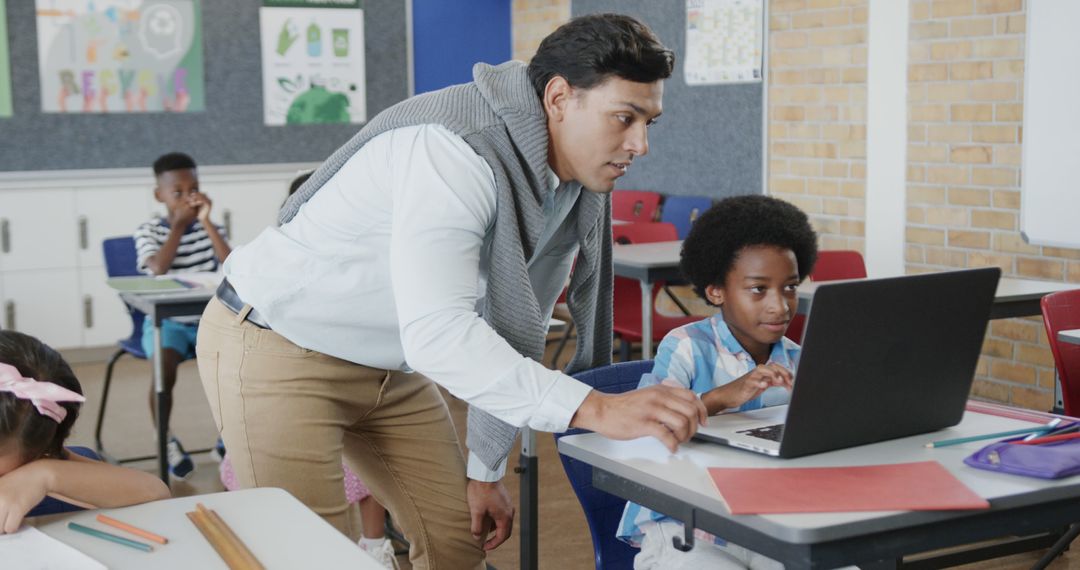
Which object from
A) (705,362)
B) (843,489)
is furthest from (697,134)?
(843,489)

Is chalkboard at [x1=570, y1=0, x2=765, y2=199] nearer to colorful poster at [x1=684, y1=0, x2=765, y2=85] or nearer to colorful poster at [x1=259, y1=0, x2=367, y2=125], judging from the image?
colorful poster at [x1=684, y1=0, x2=765, y2=85]

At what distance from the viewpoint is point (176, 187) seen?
4246 millimetres

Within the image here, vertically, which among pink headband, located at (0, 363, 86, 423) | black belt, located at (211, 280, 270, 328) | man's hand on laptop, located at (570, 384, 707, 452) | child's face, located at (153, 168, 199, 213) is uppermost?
child's face, located at (153, 168, 199, 213)

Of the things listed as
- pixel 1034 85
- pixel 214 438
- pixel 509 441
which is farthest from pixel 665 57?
pixel 214 438

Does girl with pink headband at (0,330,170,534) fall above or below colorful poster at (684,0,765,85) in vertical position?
below

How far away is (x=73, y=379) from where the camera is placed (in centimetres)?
165

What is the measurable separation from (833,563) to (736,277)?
82cm

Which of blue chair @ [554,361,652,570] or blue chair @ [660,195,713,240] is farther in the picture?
blue chair @ [660,195,713,240]

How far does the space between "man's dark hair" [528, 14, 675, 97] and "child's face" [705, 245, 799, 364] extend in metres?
0.50

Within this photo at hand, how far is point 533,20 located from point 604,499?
5418 mm

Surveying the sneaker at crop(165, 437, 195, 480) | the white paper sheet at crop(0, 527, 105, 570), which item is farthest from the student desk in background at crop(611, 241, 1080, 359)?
the white paper sheet at crop(0, 527, 105, 570)

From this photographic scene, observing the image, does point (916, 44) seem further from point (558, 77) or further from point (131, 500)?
point (131, 500)

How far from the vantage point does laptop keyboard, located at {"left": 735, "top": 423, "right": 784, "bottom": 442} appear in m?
1.59

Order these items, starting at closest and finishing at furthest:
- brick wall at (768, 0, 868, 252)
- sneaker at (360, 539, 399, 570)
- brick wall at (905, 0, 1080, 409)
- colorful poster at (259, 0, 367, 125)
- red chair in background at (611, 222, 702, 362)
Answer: sneaker at (360, 539, 399, 570)
brick wall at (905, 0, 1080, 409)
red chair in background at (611, 222, 702, 362)
brick wall at (768, 0, 868, 252)
colorful poster at (259, 0, 367, 125)
